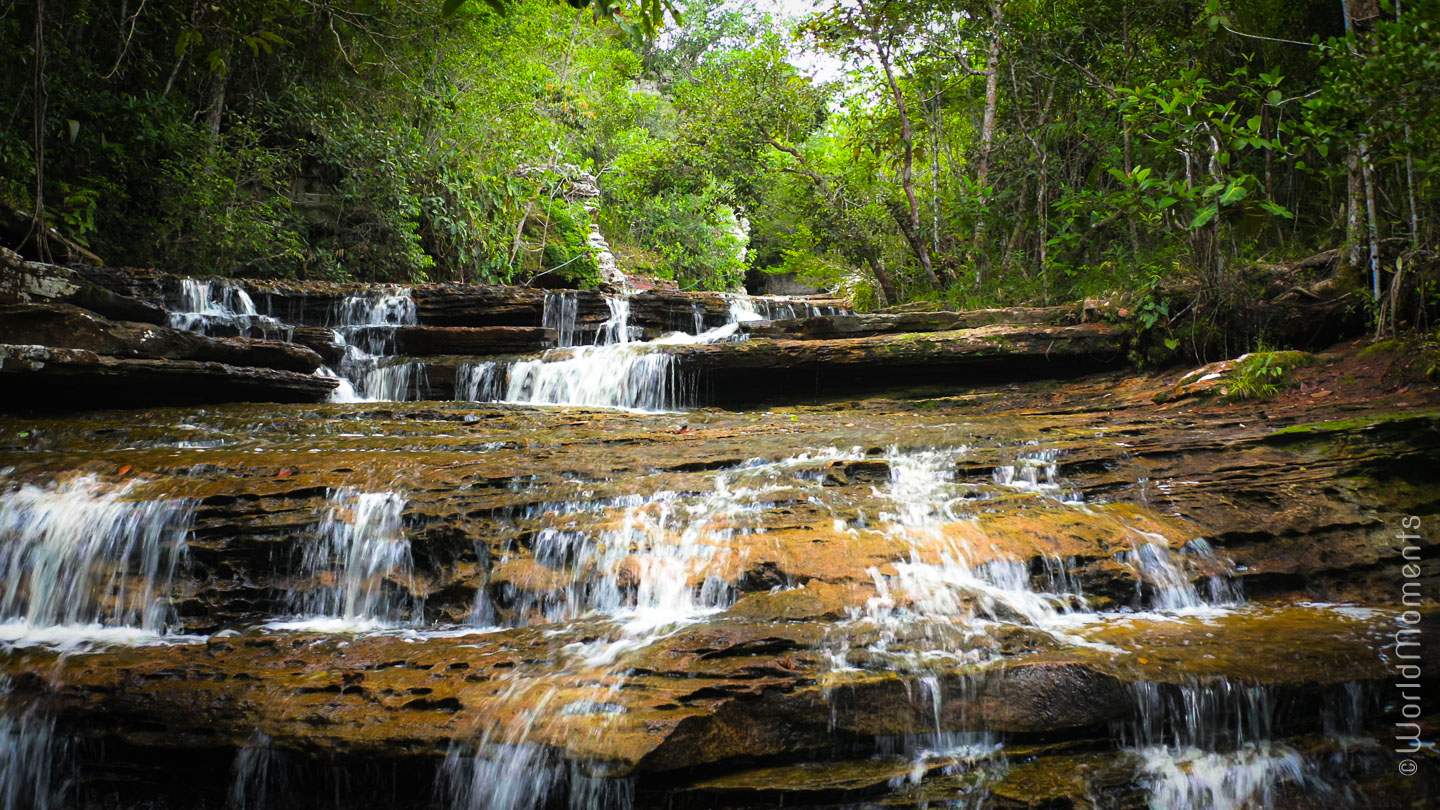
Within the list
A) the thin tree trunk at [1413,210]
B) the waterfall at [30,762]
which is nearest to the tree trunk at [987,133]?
the thin tree trunk at [1413,210]

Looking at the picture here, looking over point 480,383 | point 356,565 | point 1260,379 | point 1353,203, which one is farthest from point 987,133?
point 356,565

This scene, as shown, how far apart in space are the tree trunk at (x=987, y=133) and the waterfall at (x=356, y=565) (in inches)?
370

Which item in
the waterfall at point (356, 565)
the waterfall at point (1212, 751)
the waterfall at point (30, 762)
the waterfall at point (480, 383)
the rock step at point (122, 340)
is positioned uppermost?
the rock step at point (122, 340)

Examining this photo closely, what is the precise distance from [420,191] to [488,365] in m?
6.52

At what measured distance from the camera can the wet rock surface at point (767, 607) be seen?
322cm

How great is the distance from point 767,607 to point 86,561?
4199mm

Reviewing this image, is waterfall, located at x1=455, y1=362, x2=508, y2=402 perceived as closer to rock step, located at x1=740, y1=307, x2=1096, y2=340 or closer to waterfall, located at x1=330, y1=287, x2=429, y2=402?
waterfall, located at x1=330, y1=287, x2=429, y2=402

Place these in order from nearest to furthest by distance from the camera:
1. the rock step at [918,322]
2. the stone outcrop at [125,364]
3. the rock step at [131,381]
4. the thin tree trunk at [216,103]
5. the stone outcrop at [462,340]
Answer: the rock step at [131,381], the stone outcrop at [125,364], the rock step at [918,322], the stone outcrop at [462,340], the thin tree trunk at [216,103]

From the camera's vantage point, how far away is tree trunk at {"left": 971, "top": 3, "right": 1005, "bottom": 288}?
10.9m

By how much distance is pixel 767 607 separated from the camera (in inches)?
157

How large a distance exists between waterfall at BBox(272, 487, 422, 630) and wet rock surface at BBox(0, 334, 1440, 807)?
2 cm

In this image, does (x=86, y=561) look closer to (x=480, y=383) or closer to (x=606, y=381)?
(x=480, y=383)

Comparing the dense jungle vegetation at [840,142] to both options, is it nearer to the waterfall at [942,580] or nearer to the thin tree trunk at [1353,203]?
the thin tree trunk at [1353,203]

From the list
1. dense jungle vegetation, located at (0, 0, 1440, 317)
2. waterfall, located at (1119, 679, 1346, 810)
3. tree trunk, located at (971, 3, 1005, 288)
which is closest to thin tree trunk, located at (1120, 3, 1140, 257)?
dense jungle vegetation, located at (0, 0, 1440, 317)
